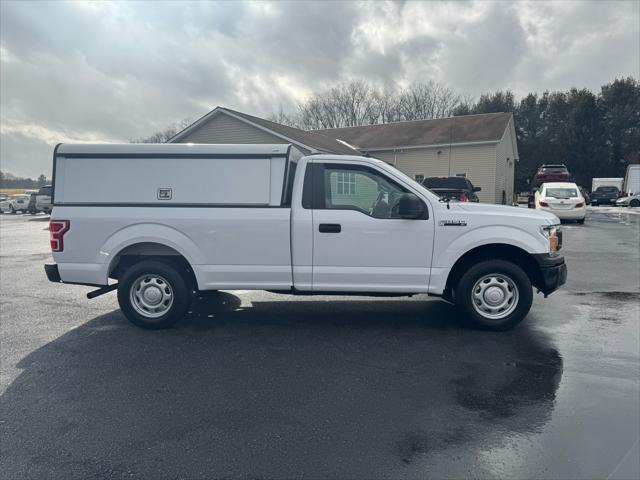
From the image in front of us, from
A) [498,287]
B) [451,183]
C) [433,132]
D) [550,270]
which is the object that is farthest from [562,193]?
[498,287]

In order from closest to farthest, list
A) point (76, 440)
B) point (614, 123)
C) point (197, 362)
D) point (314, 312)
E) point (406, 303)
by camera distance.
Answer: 1. point (76, 440)
2. point (197, 362)
3. point (314, 312)
4. point (406, 303)
5. point (614, 123)

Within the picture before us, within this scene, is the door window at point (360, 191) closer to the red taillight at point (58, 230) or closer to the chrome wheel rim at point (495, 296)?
the chrome wheel rim at point (495, 296)

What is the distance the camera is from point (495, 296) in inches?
210

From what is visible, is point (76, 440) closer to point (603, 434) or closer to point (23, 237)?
point (603, 434)

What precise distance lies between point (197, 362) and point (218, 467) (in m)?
1.83

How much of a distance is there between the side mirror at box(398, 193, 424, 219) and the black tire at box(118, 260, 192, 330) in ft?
8.89

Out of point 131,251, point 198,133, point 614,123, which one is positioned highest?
point 614,123

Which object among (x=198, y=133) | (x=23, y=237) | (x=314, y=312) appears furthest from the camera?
(x=198, y=133)

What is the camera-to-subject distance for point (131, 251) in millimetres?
5520

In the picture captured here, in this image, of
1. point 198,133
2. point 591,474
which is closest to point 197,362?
point 591,474

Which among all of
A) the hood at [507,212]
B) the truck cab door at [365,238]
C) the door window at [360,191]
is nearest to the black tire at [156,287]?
the truck cab door at [365,238]

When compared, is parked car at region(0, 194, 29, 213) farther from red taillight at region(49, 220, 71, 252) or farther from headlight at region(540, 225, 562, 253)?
headlight at region(540, 225, 562, 253)

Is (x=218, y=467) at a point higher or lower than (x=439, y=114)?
lower

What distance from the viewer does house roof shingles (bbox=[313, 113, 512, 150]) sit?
3053cm
